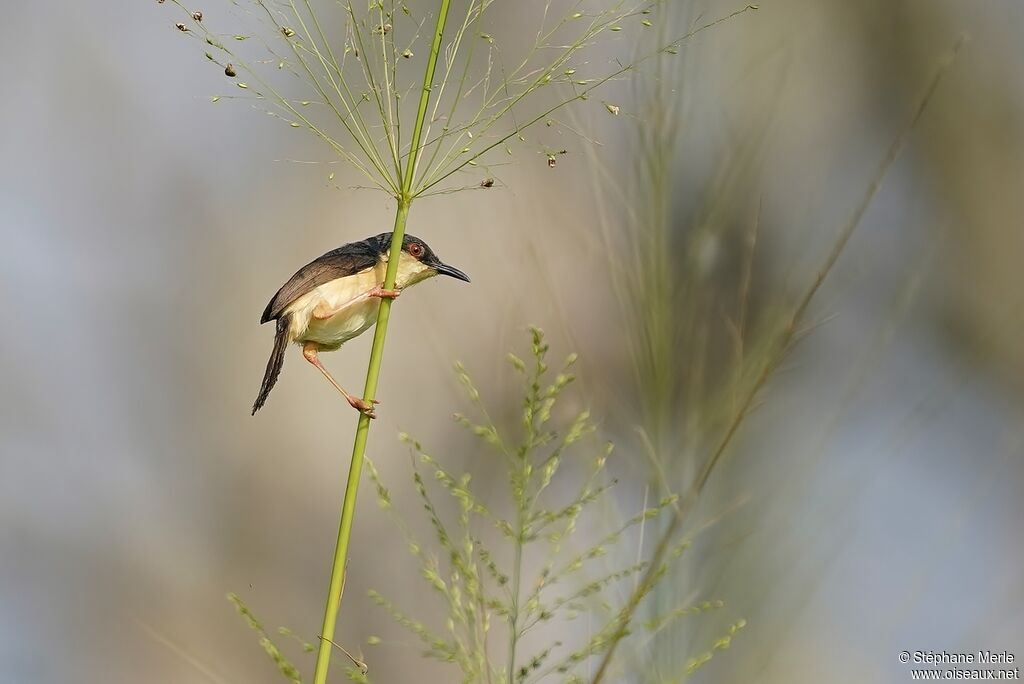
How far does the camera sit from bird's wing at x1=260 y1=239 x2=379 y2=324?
2.18 meters

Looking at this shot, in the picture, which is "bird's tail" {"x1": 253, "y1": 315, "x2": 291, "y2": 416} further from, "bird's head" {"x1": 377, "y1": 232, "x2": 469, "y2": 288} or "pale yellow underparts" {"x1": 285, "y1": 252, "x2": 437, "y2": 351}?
"bird's head" {"x1": 377, "y1": 232, "x2": 469, "y2": 288}

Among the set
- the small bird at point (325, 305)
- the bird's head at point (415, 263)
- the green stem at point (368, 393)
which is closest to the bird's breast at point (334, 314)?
the small bird at point (325, 305)

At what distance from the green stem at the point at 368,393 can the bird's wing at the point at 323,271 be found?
2.97 ft

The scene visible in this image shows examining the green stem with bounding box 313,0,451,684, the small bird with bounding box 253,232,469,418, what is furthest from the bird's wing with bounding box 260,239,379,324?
the green stem with bounding box 313,0,451,684

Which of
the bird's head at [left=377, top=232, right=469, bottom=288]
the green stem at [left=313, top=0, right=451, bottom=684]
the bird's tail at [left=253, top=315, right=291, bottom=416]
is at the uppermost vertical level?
the bird's head at [left=377, top=232, right=469, bottom=288]

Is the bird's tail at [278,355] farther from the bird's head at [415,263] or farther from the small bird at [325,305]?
the bird's head at [415,263]

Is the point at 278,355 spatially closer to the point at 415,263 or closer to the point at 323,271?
the point at 323,271

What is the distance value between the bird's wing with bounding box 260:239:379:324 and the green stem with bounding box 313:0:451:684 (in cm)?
90

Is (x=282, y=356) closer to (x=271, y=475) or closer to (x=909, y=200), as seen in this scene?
(x=909, y=200)

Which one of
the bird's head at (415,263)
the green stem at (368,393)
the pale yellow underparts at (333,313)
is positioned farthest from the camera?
the bird's head at (415,263)

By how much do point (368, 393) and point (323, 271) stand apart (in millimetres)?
1166

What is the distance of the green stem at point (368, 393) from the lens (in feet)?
3.46

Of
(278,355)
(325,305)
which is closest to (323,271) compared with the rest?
(325,305)

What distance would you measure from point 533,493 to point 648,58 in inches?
24.4
